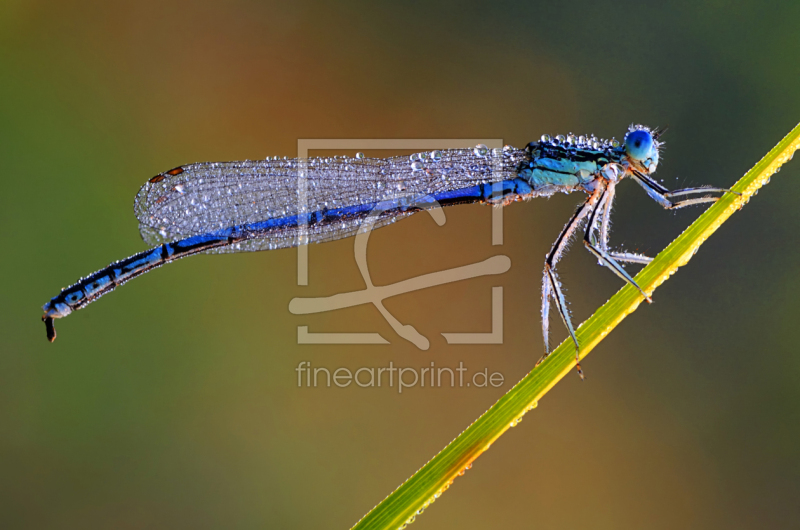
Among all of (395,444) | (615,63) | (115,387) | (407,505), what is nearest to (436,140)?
(615,63)

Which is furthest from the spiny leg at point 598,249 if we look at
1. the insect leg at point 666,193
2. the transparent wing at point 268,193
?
the transparent wing at point 268,193

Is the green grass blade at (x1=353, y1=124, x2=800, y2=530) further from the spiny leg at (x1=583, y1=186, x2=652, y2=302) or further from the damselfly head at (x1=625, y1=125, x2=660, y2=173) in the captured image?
the damselfly head at (x1=625, y1=125, x2=660, y2=173)

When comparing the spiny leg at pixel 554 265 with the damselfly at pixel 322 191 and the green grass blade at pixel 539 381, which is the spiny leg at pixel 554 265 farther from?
the green grass blade at pixel 539 381

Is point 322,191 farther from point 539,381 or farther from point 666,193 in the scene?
point 539,381

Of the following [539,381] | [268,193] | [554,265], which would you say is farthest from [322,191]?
[539,381]

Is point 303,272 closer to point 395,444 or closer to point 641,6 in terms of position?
point 395,444

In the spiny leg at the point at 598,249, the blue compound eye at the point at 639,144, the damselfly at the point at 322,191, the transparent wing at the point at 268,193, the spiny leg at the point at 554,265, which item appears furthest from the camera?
the transparent wing at the point at 268,193

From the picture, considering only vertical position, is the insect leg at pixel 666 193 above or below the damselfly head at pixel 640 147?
below
